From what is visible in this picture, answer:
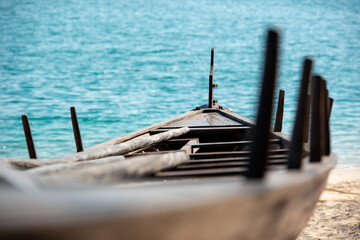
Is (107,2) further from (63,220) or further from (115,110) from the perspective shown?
(63,220)

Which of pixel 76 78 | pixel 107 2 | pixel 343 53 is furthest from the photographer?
pixel 107 2

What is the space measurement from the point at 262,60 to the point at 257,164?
1.68 feet

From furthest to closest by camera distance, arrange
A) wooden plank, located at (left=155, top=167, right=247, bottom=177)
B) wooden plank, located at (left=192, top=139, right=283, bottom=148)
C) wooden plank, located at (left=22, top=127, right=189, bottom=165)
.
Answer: wooden plank, located at (left=192, top=139, right=283, bottom=148) < wooden plank, located at (left=22, top=127, right=189, bottom=165) < wooden plank, located at (left=155, top=167, right=247, bottom=177)

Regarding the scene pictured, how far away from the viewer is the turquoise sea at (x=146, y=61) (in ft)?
71.4

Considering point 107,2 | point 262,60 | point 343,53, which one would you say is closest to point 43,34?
point 107,2

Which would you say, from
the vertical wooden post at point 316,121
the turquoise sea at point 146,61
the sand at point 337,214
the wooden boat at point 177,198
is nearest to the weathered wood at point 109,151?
the wooden boat at point 177,198

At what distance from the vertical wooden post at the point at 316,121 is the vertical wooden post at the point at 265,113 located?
70 centimetres

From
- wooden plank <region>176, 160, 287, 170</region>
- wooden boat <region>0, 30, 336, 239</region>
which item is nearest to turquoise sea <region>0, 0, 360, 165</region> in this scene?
wooden plank <region>176, 160, 287, 170</region>

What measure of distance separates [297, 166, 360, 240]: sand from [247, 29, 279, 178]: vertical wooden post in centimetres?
→ 486

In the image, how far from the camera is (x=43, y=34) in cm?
4859

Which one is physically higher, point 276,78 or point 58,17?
point 58,17

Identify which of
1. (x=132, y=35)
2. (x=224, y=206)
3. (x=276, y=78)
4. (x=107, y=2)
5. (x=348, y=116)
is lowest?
(x=348, y=116)

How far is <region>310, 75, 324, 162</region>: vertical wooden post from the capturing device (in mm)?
2324

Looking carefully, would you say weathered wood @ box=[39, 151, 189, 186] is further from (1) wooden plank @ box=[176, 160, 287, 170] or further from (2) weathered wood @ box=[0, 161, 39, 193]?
(1) wooden plank @ box=[176, 160, 287, 170]
